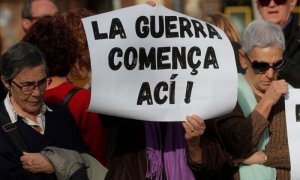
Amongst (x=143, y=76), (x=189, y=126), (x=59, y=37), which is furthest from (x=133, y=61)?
(x=59, y=37)

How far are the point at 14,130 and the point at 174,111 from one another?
0.82 meters

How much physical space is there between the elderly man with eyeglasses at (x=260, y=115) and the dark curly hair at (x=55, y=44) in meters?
0.96

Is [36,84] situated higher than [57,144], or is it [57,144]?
[36,84]

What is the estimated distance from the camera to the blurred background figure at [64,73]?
5.32 m

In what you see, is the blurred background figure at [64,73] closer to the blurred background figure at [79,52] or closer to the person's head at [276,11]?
the blurred background figure at [79,52]

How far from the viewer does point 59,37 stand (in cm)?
543

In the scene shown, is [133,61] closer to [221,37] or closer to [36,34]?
[221,37]

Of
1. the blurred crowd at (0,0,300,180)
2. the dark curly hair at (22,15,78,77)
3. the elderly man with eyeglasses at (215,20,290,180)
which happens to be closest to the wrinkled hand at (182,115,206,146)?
the blurred crowd at (0,0,300,180)

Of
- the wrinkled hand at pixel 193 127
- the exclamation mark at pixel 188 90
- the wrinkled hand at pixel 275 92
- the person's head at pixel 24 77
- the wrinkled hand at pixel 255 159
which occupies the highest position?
the person's head at pixel 24 77

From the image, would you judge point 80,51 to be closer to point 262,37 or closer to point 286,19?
point 262,37

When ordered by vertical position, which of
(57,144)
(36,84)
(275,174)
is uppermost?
(36,84)

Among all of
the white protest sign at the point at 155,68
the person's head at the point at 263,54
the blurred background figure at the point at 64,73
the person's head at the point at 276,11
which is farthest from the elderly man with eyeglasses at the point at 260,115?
the person's head at the point at 276,11

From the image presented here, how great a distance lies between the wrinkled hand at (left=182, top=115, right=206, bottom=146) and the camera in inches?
A: 184

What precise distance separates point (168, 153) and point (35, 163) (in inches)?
28.7
